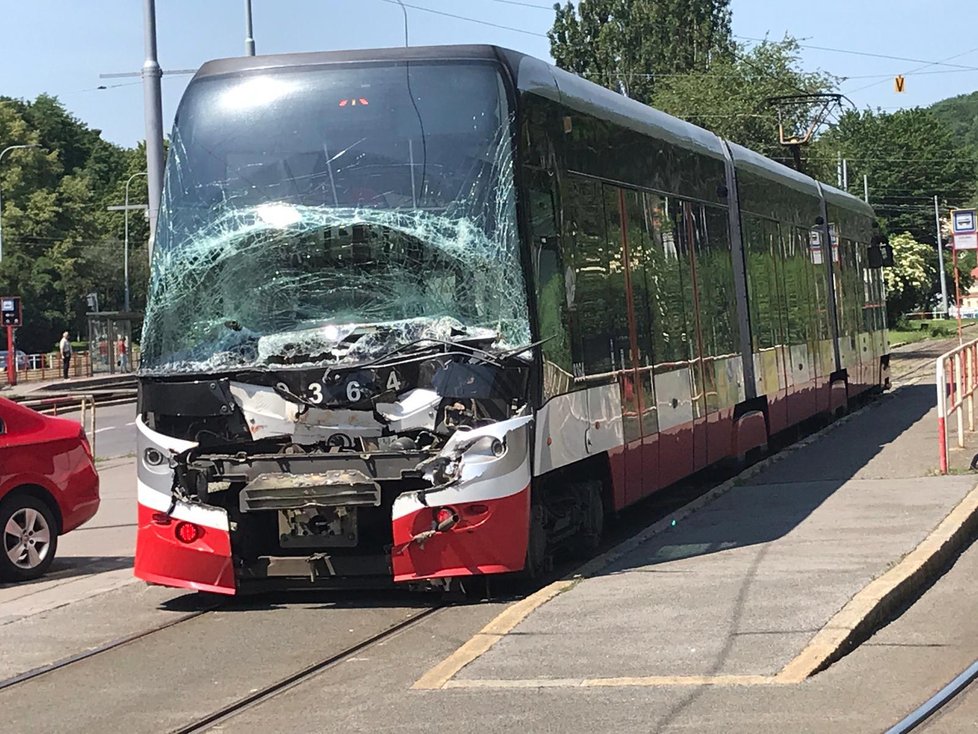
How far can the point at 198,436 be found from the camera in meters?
9.48

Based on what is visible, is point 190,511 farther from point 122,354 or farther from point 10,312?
point 122,354

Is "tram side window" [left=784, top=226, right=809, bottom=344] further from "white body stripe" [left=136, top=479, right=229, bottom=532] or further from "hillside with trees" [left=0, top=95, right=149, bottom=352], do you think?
"hillside with trees" [left=0, top=95, right=149, bottom=352]

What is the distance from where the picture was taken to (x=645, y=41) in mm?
74000

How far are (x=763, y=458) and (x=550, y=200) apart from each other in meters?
9.00

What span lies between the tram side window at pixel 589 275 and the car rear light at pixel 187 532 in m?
2.66

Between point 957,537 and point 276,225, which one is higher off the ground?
point 276,225

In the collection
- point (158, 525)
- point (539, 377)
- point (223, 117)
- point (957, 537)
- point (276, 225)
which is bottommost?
point (957, 537)

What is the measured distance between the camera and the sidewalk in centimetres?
718

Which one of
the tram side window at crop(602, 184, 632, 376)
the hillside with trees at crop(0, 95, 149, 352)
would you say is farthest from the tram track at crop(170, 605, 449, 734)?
the hillside with trees at crop(0, 95, 149, 352)

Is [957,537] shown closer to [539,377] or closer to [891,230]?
[539,377]

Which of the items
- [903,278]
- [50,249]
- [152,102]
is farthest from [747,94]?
[50,249]

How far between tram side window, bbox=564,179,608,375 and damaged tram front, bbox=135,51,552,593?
1142 millimetres

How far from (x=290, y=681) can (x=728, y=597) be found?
2.54 metres

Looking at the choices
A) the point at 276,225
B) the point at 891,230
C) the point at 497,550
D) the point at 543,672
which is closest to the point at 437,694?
the point at 543,672
